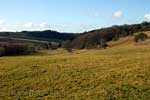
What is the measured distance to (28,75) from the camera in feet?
78.4

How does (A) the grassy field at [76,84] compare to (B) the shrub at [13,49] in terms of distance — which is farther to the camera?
(B) the shrub at [13,49]

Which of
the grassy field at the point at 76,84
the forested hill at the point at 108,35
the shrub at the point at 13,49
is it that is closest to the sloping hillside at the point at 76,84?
the grassy field at the point at 76,84

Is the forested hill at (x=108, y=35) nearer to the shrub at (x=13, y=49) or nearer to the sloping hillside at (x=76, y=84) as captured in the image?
the shrub at (x=13, y=49)

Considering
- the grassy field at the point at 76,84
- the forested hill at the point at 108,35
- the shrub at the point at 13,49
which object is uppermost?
the forested hill at the point at 108,35

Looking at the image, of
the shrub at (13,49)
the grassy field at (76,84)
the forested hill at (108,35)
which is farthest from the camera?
the forested hill at (108,35)

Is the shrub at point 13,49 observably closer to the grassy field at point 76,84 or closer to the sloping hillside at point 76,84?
the sloping hillside at point 76,84

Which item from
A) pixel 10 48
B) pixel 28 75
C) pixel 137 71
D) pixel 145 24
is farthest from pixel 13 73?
pixel 145 24

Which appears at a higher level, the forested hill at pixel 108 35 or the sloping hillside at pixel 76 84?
the forested hill at pixel 108 35

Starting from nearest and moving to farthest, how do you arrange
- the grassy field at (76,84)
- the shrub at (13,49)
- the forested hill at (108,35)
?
1. the grassy field at (76,84)
2. the shrub at (13,49)
3. the forested hill at (108,35)

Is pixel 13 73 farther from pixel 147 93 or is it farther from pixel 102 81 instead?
pixel 147 93

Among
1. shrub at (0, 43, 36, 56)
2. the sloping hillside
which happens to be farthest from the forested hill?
the sloping hillside

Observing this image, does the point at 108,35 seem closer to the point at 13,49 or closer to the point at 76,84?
the point at 13,49

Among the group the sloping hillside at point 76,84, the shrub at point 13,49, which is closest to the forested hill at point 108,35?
the shrub at point 13,49

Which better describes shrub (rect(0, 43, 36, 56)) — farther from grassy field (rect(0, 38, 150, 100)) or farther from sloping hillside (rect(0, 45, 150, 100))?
grassy field (rect(0, 38, 150, 100))
